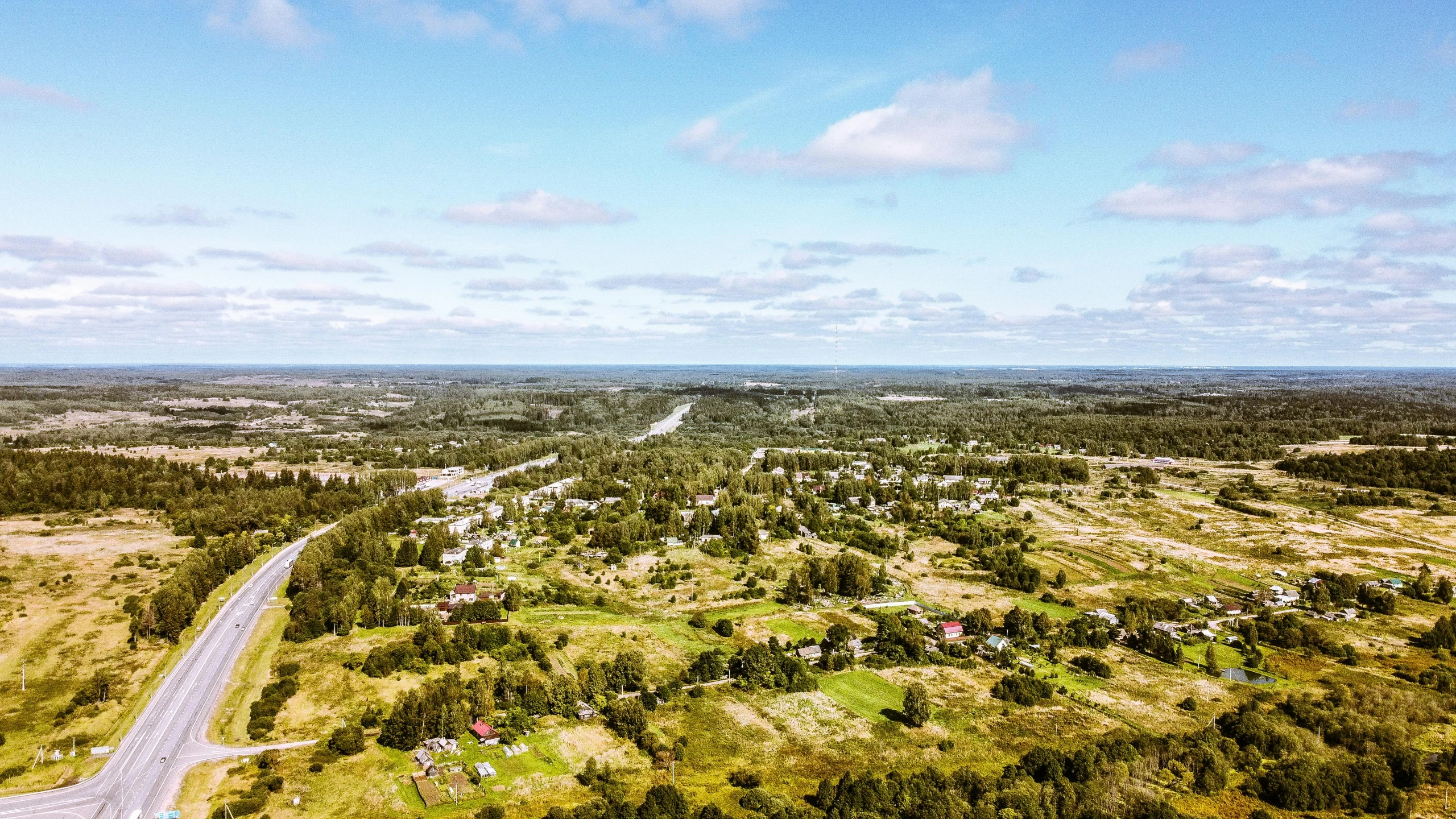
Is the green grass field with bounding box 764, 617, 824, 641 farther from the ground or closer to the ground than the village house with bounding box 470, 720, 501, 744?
closer to the ground

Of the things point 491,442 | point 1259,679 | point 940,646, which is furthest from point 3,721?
point 491,442

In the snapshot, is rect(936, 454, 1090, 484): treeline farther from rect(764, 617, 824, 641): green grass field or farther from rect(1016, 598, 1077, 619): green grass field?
rect(764, 617, 824, 641): green grass field

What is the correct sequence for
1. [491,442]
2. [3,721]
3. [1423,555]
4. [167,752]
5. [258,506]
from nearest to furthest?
[167,752] < [3,721] < [1423,555] < [258,506] < [491,442]

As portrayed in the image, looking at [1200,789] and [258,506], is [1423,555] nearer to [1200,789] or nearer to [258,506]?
[1200,789]

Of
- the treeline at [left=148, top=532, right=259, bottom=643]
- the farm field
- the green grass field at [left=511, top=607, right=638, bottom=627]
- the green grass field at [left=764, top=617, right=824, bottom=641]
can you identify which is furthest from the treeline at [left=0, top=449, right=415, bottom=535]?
the green grass field at [left=764, top=617, right=824, bottom=641]

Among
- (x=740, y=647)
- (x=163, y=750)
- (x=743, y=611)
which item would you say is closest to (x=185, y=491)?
(x=163, y=750)

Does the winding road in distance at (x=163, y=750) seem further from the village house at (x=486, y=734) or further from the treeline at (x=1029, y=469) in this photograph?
the treeline at (x=1029, y=469)
